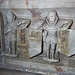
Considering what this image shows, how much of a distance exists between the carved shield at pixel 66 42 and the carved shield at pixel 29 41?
47cm

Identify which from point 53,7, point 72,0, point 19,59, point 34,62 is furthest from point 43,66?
point 72,0

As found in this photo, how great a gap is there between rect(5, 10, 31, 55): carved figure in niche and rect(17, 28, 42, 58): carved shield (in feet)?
0.42

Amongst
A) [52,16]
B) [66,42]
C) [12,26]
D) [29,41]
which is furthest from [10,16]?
[66,42]

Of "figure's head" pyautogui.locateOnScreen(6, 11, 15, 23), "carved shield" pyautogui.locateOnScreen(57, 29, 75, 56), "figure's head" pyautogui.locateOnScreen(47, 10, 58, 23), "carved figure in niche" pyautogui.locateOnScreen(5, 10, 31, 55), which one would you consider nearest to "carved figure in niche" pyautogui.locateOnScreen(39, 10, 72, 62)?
"figure's head" pyautogui.locateOnScreen(47, 10, 58, 23)

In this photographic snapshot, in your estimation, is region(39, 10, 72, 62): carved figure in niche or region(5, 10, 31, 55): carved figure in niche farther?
region(5, 10, 31, 55): carved figure in niche

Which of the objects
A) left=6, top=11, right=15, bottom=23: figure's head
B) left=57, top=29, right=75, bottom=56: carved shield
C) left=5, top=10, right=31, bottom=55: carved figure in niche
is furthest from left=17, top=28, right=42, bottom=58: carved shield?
left=57, top=29, right=75, bottom=56: carved shield

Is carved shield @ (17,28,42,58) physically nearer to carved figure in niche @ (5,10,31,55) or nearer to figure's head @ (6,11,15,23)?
carved figure in niche @ (5,10,31,55)

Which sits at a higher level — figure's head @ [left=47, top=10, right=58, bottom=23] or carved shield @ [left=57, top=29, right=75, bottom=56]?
figure's head @ [left=47, top=10, right=58, bottom=23]

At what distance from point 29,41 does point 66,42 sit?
2.94 ft

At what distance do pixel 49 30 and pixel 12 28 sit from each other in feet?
3.15

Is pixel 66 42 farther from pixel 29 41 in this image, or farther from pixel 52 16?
pixel 29 41

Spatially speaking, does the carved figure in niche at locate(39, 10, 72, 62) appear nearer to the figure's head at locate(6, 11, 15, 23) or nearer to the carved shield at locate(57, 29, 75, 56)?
the carved shield at locate(57, 29, 75, 56)

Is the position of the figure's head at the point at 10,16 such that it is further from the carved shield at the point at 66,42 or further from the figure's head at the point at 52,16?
the carved shield at the point at 66,42

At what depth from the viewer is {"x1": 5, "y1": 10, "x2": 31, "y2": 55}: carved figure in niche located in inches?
117
